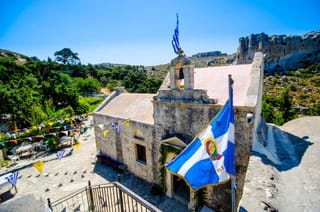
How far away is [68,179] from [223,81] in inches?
505

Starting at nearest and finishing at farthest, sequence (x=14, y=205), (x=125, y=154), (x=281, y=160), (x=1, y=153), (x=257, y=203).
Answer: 1. (x=257, y=203)
2. (x=14, y=205)
3. (x=281, y=160)
4. (x=125, y=154)
5. (x=1, y=153)

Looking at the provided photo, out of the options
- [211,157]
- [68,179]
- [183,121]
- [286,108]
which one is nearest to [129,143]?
[183,121]

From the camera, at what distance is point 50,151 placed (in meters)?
16.8

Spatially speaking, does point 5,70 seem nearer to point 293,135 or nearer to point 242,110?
point 242,110

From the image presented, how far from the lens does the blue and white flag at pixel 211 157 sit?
4.11 meters

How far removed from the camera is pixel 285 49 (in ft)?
196

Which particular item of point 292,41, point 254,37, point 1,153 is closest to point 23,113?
point 1,153

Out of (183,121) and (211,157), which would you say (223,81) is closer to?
(183,121)

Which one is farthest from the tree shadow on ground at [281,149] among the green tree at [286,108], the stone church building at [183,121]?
the green tree at [286,108]

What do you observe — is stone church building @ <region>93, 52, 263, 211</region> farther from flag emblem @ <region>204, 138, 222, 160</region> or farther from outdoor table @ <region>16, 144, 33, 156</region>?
outdoor table @ <region>16, 144, 33, 156</region>

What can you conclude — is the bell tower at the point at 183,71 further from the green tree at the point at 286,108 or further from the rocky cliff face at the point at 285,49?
the rocky cliff face at the point at 285,49

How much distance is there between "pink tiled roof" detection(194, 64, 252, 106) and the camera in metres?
A: 6.96

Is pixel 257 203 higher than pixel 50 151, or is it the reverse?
pixel 257 203

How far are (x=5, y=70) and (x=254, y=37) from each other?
7722 cm
